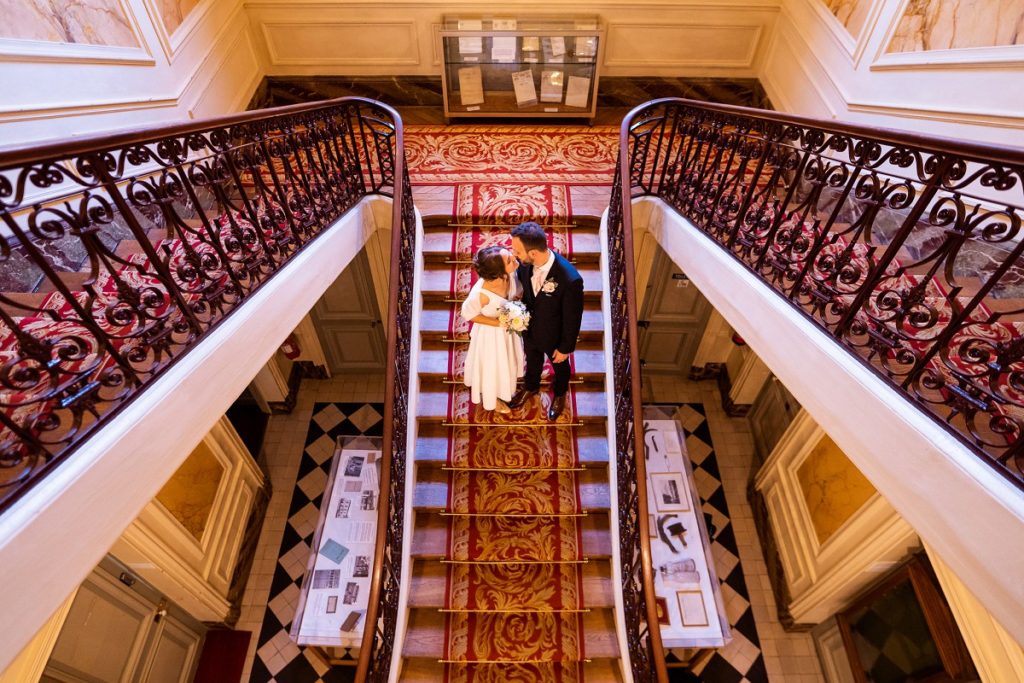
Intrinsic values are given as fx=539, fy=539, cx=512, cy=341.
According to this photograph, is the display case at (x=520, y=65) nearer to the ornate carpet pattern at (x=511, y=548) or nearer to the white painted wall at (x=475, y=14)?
the white painted wall at (x=475, y=14)

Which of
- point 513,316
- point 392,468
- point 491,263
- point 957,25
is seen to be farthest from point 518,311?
point 957,25

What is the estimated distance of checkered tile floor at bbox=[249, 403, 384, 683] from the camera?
4906mm

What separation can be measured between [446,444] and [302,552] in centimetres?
274

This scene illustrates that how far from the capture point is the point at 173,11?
4.54 meters

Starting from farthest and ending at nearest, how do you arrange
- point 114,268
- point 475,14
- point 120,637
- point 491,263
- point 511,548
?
point 475,14 → point 120,637 → point 511,548 → point 491,263 → point 114,268

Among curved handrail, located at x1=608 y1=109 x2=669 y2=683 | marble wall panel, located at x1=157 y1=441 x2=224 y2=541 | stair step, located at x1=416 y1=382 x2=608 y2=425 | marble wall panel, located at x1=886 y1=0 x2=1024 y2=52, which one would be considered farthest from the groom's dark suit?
marble wall panel, located at x1=157 y1=441 x2=224 y2=541

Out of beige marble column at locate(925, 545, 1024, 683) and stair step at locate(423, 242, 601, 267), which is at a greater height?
stair step at locate(423, 242, 601, 267)

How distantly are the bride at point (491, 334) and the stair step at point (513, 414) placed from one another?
1.36 feet

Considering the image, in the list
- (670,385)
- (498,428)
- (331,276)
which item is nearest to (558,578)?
(498,428)

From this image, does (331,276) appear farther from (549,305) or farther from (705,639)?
(705,639)

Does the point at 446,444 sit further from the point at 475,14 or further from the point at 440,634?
the point at 475,14

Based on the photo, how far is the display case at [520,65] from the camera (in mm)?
5531

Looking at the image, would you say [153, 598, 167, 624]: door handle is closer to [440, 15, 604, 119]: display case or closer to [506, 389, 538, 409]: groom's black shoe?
[506, 389, 538, 409]: groom's black shoe

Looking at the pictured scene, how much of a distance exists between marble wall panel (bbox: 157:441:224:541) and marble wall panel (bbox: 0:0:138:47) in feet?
10.0
